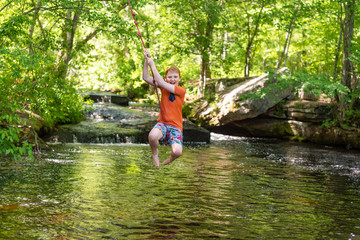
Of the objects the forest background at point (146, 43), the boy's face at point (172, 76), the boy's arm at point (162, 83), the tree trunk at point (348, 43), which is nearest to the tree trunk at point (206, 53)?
the forest background at point (146, 43)

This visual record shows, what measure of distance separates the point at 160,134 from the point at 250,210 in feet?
6.82

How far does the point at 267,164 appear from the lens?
14.1 m

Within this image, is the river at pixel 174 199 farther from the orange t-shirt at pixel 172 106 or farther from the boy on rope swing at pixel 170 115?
the orange t-shirt at pixel 172 106

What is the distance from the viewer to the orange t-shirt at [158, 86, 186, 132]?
6.93 meters

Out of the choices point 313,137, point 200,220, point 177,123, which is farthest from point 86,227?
point 313,137

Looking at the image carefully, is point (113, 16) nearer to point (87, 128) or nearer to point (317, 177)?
point (87, 128)

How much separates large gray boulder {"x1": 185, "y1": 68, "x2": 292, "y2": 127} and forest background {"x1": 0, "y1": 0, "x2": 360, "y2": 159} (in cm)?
240

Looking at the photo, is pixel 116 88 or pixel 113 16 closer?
pixel 113 16

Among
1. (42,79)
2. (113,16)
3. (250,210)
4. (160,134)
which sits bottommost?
(250,210)

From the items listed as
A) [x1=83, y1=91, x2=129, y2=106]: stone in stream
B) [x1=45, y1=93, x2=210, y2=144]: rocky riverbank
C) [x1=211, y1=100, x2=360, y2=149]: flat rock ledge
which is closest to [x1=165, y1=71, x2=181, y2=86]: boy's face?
[x1=45, y1=93, x2=210, y2=144]: rocky riverbank

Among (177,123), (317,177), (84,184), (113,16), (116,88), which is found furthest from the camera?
(116,88)

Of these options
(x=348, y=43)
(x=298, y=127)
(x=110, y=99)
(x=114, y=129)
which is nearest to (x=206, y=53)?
(x=298, y=127)

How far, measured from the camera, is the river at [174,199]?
5.93 meters

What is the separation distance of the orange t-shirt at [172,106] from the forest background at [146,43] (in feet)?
9.94
